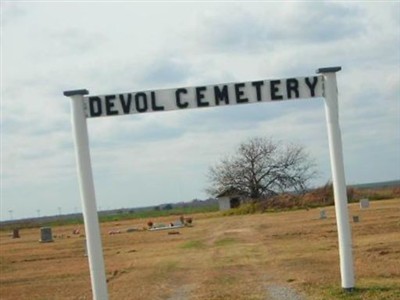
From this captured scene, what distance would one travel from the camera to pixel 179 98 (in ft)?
39.3

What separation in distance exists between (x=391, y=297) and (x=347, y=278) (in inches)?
45.8

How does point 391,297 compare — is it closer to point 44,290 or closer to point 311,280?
point 311,280

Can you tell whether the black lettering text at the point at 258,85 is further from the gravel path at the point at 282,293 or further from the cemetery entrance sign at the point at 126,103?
the gravel path at the point at 282,293

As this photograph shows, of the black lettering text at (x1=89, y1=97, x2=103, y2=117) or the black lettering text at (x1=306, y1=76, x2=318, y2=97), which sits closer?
the black lettering text at (x1=89, y1=97, x2=103, y2=117)

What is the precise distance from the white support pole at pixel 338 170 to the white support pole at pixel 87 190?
3.88 m

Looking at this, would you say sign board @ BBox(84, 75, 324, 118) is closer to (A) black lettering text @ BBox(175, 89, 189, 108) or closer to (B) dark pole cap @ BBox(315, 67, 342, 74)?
(A) black lettering text @ BBox(175, 89, 189, 108)

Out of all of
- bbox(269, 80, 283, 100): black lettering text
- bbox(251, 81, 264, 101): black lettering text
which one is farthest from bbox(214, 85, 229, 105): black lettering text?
bbox(269, 80, 283, 100): black lettering text

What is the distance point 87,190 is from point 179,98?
2.05 meters

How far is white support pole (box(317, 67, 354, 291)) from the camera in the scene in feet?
40.5

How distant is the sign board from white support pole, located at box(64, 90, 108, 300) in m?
0.16

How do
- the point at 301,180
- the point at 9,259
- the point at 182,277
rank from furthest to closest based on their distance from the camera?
1. the point at 301,180
2. the point at 9,259
3. the point at 182,277

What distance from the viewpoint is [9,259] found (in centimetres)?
3438

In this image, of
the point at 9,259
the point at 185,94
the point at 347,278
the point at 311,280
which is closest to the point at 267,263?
the point at 311,280

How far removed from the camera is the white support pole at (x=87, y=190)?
12.0 meters
